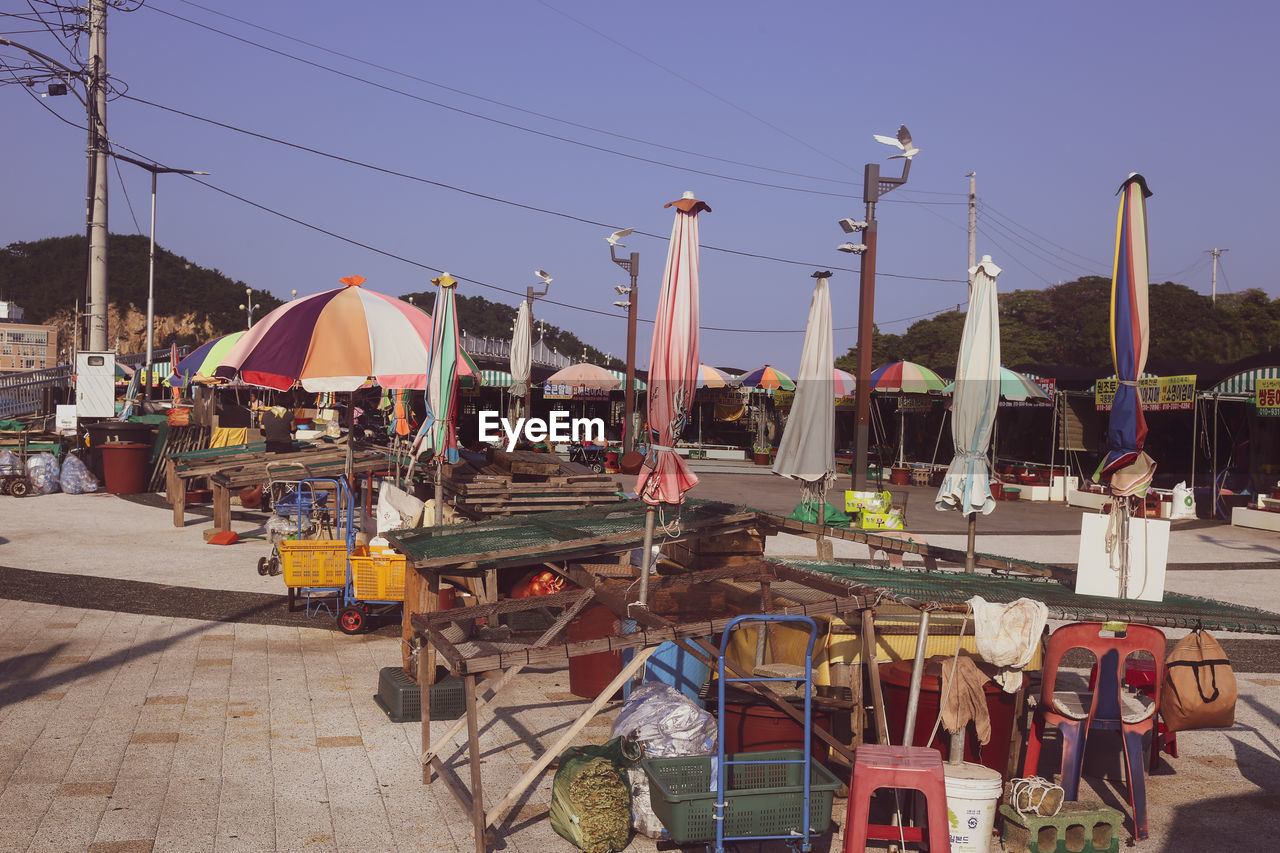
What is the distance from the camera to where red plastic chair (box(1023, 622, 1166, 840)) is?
18.8 feet

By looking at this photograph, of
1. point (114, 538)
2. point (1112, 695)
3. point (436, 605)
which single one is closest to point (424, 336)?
point (436, 605)

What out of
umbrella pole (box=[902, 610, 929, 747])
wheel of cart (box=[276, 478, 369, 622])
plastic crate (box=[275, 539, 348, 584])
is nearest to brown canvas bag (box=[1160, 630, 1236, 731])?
umbrella pole (box=[902, 610, 929, 747])

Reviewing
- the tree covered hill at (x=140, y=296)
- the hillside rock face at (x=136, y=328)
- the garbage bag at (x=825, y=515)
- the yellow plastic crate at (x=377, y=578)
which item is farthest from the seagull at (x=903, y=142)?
the hillside rock face at (x=136, y=328)

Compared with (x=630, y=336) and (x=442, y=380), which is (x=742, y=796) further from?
(x=630, y=336)

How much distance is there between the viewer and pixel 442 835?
5.41m

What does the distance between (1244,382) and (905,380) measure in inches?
316

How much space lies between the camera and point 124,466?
68.6 ft

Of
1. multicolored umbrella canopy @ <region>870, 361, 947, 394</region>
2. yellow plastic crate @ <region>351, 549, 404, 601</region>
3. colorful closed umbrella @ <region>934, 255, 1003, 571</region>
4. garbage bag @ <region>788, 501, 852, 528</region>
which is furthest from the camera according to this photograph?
multicolored umbrella canopy @ <region>870, 361, 947, 394</region>

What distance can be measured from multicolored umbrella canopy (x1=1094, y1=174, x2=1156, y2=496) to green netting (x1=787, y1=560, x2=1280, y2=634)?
3.15 feet

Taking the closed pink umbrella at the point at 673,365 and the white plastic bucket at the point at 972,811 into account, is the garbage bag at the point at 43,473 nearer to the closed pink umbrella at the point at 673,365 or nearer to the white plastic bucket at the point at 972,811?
the closed pink umbrella at the point at 673,365

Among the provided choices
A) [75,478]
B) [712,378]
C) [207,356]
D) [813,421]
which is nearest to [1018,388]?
[712,378]

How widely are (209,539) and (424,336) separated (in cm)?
540

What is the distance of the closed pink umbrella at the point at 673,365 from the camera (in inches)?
229

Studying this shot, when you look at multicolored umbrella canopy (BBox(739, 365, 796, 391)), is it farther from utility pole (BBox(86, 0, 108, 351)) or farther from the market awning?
utility pole (BBox(86, 0, 108, 351))
